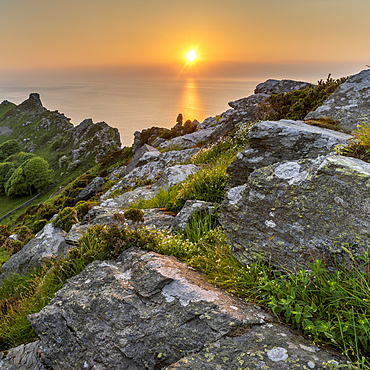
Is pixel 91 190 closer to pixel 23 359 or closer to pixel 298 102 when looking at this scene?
pixel 298 102

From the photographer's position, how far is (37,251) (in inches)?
427

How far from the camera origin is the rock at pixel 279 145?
227 inches

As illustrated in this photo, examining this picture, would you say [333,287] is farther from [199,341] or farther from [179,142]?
[179,142]

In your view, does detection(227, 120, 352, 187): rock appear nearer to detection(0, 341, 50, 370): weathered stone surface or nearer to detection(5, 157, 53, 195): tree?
detection(0, 341, 50, 370): weathered stone surface

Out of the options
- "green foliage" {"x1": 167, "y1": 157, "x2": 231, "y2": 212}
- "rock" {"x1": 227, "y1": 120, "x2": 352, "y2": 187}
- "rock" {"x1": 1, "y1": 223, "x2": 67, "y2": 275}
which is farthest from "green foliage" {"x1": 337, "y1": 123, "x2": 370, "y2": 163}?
"rock" {"x1": 1, "y1": 223, "x2": 67, "y2": 275}

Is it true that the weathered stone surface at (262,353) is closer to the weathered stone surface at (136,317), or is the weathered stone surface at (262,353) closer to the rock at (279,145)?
the weathered stone surface at (136,317)

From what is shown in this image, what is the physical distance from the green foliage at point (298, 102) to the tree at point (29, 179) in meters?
88.1

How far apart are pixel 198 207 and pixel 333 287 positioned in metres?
4.43

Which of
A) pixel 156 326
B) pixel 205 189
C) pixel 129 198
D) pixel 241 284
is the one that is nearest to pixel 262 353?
Result: pixel 241 284

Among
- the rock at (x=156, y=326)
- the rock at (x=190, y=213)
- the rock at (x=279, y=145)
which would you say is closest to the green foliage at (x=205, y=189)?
the rock at (x=190, y=213)

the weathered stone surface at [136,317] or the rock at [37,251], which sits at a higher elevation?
the weathered stone surface at [136,317]

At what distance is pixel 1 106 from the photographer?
183 metres

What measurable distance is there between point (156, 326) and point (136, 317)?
1.45 feet

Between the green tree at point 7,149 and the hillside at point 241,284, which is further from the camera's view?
the green tree at point 7,149
